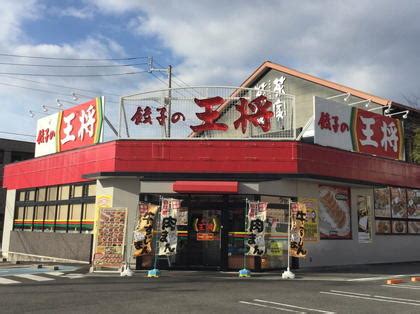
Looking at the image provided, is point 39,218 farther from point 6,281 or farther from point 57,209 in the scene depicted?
point 6,281

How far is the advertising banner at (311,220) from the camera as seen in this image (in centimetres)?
1705

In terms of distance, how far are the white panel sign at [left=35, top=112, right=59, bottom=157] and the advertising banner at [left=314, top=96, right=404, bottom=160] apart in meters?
11.6

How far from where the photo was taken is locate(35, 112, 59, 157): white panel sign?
66.6 ft

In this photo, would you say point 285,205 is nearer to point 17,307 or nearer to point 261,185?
point 261,185

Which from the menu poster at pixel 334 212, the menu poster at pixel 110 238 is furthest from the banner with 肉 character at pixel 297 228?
the menu poster at pixel 110 238

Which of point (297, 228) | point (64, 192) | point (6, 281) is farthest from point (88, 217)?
point (297, 228)

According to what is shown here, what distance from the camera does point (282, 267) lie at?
1634 cm

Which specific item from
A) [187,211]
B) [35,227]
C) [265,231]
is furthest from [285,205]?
[35,227]

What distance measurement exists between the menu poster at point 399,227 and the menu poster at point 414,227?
17.3 inches

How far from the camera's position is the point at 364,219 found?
19.4m

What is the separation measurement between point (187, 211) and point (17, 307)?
25.5 ft

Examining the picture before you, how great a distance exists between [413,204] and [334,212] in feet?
21.3

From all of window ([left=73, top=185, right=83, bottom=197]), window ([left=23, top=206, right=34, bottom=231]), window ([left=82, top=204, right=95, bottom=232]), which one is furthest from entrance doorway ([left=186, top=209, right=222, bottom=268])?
window ([left=23, top=206, right=34, bottom=231])

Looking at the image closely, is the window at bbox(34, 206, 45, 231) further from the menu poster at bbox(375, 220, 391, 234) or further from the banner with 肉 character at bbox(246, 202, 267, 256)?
the menu poster at bbox(375, 220, 391, 234)
